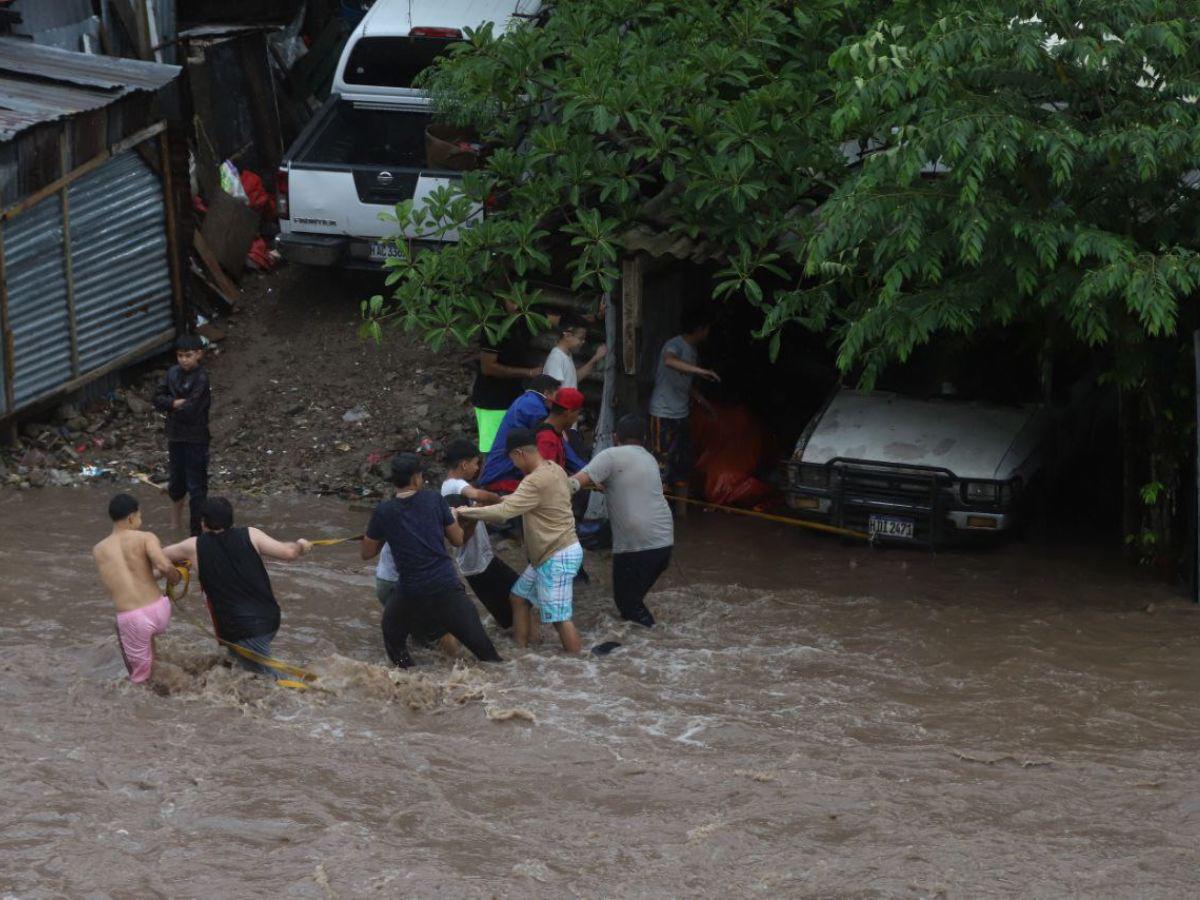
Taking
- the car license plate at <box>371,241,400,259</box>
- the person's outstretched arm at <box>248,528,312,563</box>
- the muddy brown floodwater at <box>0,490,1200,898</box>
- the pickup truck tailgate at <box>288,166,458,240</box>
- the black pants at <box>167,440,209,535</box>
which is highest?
the pickup truck tailgate at <box>288,166,458,240</box>

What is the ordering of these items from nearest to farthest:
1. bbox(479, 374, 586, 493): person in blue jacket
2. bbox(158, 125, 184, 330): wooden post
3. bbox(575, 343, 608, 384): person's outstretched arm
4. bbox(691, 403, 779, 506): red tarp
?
bbox(479, 374, 586, 493): person in blue jacket, bbox(575, 343, 608, 384): person's outstretched arm, bbox(691, 403, 779, 506): red tarp, bbox(158, 125, 184, 330): wooden post

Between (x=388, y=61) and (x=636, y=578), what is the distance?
7369 mm

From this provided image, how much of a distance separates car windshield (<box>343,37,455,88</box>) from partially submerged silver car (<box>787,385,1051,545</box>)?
5689mm

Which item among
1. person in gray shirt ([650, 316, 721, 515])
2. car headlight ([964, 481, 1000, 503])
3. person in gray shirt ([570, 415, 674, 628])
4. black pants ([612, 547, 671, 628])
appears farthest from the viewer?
person in gray shirt ([650, 316, 721, 515])

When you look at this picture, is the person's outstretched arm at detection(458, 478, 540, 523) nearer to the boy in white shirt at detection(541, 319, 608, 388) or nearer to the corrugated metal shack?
the boy in white shirt at detection(541, 319, 608, 388)

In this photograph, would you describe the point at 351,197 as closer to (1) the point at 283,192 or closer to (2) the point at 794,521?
(1) the point at 283,192

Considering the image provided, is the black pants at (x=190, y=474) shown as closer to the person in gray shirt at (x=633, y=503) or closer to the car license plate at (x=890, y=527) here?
the person in gray shirt at (x=633, y=503)

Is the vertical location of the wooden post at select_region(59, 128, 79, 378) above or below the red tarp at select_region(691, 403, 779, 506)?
above

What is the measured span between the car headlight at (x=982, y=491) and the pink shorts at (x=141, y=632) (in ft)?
18.4

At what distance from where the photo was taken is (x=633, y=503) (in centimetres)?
947

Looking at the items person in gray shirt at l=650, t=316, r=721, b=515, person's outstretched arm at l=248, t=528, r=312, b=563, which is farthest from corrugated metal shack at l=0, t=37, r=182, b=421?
person's outstretched arm at l=248, t=528, r=312, b=563

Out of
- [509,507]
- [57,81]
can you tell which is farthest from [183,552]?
[57,81]

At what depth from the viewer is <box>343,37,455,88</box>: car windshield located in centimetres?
1488

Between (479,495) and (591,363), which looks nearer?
(479,495)
